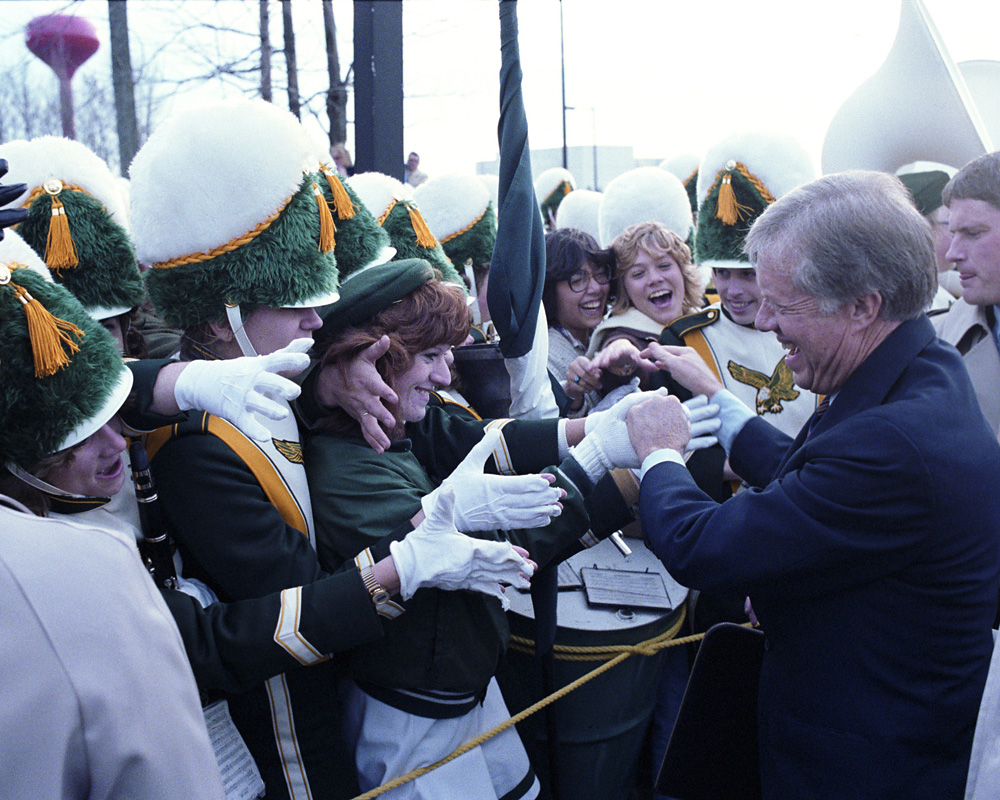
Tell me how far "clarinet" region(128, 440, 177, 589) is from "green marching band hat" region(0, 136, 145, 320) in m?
0.70

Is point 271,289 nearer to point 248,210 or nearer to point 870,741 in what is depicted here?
point 248,210

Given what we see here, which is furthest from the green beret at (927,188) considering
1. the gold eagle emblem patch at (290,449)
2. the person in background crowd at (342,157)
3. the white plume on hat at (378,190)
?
the person in background crowd at (342,157)

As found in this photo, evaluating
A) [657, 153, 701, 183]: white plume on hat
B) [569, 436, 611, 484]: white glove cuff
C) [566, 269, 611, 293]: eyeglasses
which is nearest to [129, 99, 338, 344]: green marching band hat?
[569, 436, 611, 484]: white glove cuff

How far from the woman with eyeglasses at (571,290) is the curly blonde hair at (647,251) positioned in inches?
2.4

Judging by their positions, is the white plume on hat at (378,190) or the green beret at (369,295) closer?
the green beret at (369,295)

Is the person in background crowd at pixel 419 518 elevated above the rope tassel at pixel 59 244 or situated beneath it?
situated beneath

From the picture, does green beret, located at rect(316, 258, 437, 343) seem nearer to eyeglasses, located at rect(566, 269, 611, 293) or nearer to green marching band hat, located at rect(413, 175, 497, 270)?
eyeglasses, located at rect(566, 269, 611, 293)

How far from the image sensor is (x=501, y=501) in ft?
5.43

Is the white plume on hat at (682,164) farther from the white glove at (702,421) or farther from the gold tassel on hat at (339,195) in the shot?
the gold tassel on hat at (339,195)

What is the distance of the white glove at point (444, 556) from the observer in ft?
5.06

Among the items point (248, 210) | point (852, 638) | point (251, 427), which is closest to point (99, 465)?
point (251, 427)

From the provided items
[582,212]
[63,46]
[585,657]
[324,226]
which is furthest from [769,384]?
[63,46]

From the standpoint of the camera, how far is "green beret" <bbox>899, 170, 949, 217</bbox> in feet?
13.7

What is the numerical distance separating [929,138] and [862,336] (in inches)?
151
